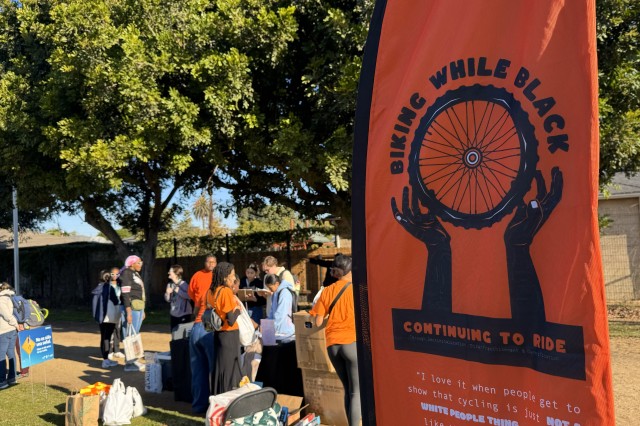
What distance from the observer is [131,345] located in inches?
400

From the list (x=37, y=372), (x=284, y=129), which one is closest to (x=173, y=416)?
(x=37, y=372)

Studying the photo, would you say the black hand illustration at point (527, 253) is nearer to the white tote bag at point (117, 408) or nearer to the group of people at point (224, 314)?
the group of people at point (224, 314)

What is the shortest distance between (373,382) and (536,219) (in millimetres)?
831

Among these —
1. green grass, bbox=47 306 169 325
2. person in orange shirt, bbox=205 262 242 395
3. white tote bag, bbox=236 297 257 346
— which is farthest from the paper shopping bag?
green grass, bbox=47 306 169 325

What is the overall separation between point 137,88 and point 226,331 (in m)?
6.27

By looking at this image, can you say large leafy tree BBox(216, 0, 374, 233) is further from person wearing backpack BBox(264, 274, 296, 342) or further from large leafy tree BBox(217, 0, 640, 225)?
person wearing backpack BBox(264, 274, 296, 342)

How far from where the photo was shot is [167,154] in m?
12.7

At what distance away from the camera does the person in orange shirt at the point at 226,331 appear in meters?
6.81

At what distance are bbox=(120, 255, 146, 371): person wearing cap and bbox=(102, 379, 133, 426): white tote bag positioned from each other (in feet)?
10.1

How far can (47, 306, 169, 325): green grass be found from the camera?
17691mm

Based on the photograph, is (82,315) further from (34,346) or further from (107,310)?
(34,346)

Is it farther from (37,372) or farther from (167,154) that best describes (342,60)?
(37,372)

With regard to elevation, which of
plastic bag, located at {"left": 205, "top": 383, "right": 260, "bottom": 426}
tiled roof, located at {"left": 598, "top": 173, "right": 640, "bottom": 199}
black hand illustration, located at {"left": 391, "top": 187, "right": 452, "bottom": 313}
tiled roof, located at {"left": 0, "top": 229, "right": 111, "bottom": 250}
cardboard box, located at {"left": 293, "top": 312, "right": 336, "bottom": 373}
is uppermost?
tiled roof, located at {"left": 598, "top": 173, "right": 640, "bottom": 199}

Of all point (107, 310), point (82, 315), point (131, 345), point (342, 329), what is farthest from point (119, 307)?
point (82, 315)
